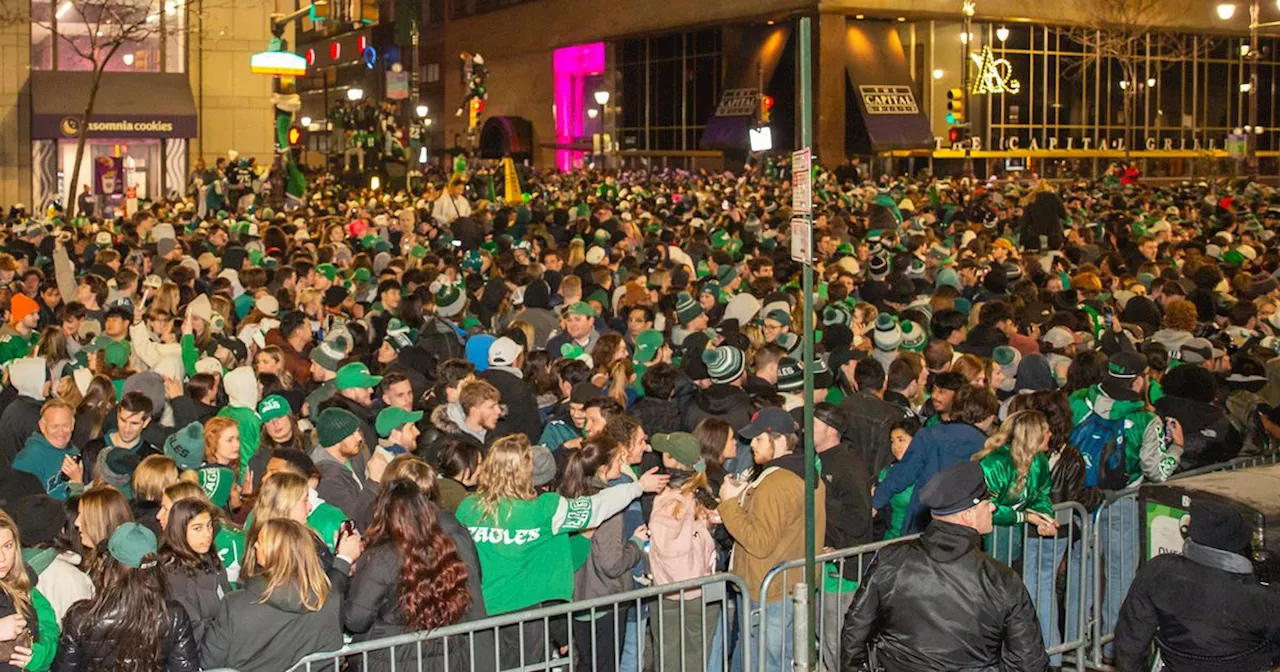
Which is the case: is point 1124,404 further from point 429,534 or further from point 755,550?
point 429,534

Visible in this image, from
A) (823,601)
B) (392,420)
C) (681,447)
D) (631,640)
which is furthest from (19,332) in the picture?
(823,601)

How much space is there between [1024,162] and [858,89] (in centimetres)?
879

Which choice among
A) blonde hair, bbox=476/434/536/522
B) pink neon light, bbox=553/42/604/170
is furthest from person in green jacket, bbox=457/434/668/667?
pink neon light, bbox=553/42/604/170

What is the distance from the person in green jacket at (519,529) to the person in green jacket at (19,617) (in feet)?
6.25

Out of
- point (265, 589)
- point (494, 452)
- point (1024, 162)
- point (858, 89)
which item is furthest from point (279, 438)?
point (1024, 162)

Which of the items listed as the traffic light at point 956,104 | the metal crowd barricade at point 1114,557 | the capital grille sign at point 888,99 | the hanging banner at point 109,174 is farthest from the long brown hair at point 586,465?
the capital grille sign at point 888,99

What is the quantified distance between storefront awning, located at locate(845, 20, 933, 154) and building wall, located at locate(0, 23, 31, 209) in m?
25.3

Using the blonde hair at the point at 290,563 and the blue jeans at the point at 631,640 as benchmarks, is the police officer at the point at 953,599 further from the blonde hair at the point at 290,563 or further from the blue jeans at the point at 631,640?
the blue jeans at the point at 631,640

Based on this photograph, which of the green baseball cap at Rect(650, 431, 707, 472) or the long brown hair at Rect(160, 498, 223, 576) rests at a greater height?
the green baseball cap at Rect(650, 431, 707, 472)

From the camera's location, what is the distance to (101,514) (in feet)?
23.1

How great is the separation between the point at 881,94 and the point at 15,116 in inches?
1051

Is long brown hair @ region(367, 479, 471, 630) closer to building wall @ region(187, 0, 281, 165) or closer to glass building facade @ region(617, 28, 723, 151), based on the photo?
building wall @ region(187, 0, 281, 165)

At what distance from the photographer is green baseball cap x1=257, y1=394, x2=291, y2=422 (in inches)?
361

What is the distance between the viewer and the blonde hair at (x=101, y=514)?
7047mm
